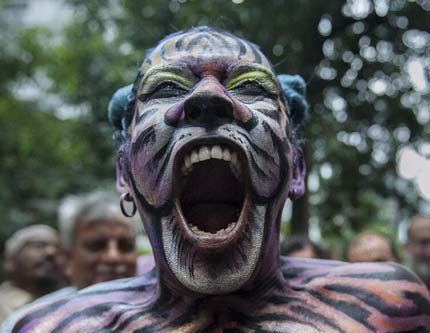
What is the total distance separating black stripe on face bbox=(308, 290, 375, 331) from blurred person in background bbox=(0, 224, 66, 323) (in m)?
2.99

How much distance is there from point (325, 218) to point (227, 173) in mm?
7386

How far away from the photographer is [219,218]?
2.23 metres

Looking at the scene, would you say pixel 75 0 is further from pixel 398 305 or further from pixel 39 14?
pixel 39 14

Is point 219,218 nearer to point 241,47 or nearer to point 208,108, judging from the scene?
point 208,108

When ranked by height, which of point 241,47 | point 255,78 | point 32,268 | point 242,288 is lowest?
point 32,268

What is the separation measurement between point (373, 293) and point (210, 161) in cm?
69

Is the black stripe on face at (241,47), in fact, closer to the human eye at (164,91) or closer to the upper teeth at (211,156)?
the human eye at (164,91)

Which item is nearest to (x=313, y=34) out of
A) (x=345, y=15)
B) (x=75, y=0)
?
(x=345, y=15)

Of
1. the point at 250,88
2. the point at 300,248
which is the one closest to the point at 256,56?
the point at 250,88

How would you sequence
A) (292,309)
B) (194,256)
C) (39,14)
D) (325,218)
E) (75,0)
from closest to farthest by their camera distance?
(194,256) < (292,309) < (75,0) < (325,218) < (39,14)

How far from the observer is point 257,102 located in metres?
2.33

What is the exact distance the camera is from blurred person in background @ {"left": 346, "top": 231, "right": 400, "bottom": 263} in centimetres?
482

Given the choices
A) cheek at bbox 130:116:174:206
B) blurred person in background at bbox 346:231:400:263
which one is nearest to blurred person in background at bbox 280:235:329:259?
blurred person in background at bbox 346:231:400:263

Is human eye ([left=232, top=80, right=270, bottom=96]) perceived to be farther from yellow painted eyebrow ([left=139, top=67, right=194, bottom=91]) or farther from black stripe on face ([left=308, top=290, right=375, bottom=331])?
black stripe on face ([left=308, top=290, right=375, bottom=331])
